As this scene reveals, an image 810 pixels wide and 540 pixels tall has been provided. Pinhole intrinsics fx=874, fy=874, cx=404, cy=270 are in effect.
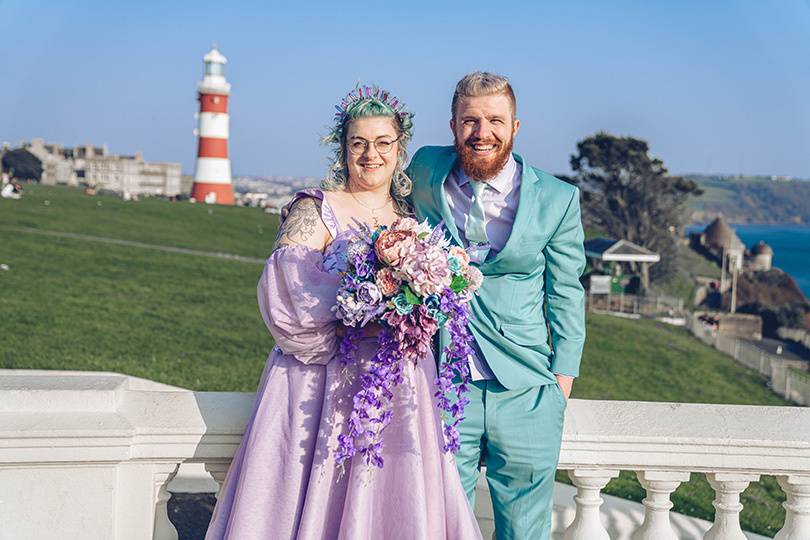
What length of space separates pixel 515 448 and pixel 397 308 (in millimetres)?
848

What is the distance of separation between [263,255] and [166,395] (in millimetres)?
24075

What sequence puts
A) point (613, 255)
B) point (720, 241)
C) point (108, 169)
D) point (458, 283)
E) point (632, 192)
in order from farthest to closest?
point (108, 169) → point (720, 241) → point (632, 192) → point (613, 255) → point (458, 283)

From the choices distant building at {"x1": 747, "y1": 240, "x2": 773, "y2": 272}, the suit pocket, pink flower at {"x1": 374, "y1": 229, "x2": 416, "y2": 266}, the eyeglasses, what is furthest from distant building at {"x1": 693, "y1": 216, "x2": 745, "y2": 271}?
pink flower at {"x1": 374, "y1": 229, "x2": 416, "y2": 266}

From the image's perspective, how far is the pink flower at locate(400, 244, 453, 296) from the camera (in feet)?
8.64

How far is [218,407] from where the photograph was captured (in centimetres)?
320

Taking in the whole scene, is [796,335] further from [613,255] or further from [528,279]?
[528,279]

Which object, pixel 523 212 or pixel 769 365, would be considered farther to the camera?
pixel 769 365

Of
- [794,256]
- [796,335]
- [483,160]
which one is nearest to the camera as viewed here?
[483,160]

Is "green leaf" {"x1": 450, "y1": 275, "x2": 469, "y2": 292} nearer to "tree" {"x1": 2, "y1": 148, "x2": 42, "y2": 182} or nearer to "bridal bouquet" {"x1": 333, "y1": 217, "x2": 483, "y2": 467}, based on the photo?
"bridal bouquet" {"x1": 333, "y1": 217, "x2": 483, "y2": 467}

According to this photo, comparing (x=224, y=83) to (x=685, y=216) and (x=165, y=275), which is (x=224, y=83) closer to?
(x=685, y=216)

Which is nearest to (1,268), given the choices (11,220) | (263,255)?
(11,220)

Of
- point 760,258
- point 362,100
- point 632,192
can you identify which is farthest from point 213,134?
point 362,100

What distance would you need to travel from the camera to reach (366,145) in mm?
3252

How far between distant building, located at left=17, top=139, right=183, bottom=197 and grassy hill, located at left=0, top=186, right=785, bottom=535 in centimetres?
5040
